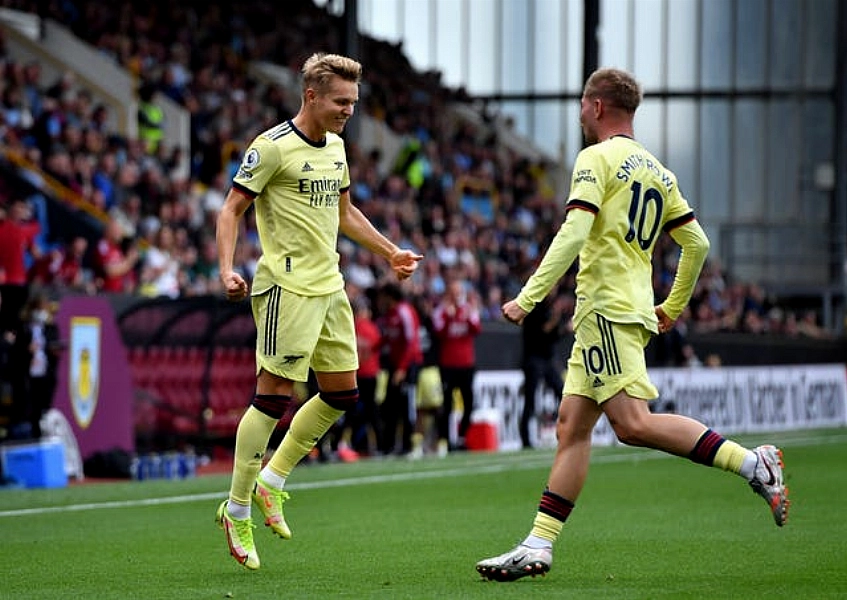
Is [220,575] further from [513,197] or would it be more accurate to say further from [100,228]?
[513,197]

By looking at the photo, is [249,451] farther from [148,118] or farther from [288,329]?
[148,118]

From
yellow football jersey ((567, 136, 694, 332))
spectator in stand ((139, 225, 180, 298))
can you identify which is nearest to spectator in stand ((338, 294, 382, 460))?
spectator in stand ((139, 225, 180, 298))

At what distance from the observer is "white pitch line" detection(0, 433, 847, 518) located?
12.2 m

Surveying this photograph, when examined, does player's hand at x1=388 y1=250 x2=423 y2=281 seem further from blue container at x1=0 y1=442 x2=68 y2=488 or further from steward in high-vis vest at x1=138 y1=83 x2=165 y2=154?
steward in high-vis vest at x1=138 y1=83 x2=165 y2=154

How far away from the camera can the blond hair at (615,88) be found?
7523 millimetres

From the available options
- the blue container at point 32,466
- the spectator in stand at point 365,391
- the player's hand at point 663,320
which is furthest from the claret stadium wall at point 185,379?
the player's hand at point 663,320

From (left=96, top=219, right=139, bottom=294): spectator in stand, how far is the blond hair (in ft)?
38.1

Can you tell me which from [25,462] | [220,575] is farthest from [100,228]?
[220,575]

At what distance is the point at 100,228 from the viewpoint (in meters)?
20.4

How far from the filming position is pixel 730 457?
24.3 feet

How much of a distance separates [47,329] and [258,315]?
8070 millimetres

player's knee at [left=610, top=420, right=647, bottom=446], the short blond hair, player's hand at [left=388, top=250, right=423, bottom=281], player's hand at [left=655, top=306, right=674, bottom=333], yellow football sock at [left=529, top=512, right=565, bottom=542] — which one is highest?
the short blond hair

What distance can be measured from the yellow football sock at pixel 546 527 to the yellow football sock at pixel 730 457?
0.71 m

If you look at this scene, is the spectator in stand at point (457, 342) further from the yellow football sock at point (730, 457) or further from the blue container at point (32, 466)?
the yellow football sock at point (730, 457)
